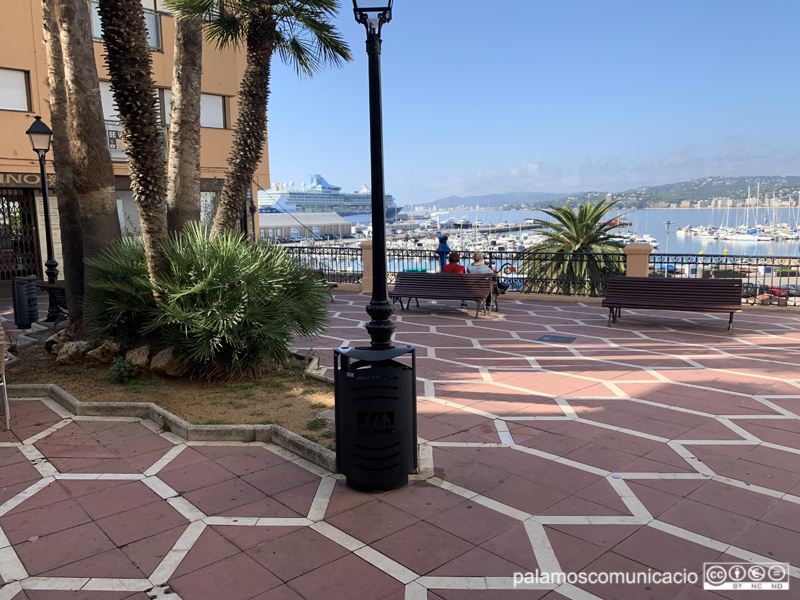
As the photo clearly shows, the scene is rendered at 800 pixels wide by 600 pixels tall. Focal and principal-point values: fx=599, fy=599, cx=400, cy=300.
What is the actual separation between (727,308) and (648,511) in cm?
737

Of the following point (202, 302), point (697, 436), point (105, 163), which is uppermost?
point (105, 163)

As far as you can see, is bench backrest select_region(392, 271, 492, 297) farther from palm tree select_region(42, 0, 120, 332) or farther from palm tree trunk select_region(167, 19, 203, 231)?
palm tree select_region(42, 0, 120, 332)

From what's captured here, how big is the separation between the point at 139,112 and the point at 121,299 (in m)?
2.17

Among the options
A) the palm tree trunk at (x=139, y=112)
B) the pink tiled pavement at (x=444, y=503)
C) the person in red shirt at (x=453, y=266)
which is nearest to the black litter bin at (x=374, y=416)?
the pink tiled pavement at (x=444, y=503)

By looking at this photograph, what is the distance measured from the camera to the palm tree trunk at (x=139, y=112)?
659 centimetres

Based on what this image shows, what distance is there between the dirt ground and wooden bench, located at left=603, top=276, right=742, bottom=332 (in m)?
6.54

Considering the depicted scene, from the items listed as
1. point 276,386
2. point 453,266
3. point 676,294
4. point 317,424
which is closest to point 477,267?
point 453,266

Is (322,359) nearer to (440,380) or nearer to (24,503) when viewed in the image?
(440,380)

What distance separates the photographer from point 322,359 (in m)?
8.34

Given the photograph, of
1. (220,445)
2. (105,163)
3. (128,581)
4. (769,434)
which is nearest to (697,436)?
(769,434)

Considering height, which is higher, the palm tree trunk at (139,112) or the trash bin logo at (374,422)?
the palm tree trunk at (139,112)

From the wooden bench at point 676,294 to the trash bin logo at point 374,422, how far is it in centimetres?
790

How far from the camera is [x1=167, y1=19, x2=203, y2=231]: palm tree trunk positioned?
816cm

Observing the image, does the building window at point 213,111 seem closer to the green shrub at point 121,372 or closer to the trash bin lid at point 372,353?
the green shrub at point 121,372
